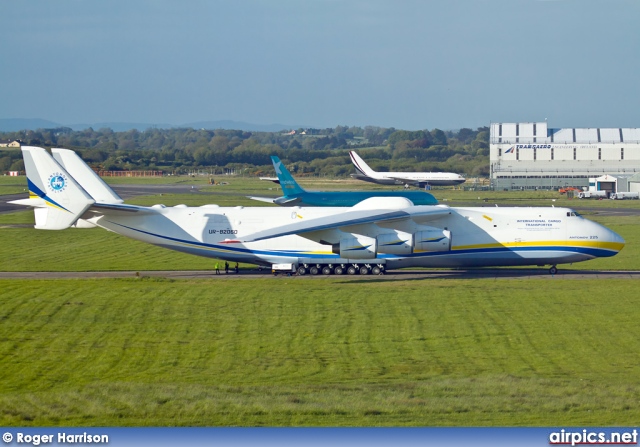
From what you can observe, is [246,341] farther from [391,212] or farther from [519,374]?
[391,212]

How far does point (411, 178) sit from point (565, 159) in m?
29.8

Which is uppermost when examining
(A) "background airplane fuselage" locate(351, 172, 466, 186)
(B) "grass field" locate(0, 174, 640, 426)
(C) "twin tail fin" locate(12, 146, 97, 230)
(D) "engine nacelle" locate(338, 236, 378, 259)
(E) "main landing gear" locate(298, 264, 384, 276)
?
(C) "twin tail fin" locate(12, 146, 97, 230)

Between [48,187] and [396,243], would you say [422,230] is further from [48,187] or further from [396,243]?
[48,187]

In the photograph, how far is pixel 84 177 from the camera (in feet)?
136

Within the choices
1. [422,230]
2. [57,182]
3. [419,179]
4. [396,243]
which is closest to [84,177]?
[57,182]

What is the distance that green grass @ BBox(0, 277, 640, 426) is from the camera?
18188mm

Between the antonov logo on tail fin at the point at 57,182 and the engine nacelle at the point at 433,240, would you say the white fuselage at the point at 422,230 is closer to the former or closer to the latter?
the engine nacelle at the point at 433,240

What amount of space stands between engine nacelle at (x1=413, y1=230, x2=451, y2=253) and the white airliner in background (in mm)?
75535

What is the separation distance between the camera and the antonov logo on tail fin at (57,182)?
37438 millimetres

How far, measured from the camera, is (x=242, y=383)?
21.7 meters

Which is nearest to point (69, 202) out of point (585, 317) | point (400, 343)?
point (400, 343)

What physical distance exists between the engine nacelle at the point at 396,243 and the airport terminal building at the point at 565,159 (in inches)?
3454

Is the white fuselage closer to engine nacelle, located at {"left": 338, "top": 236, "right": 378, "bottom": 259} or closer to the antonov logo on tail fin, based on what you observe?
engine nacelle, located at {"left": 338, "top": 236, "right": 378, "bottom": 259}

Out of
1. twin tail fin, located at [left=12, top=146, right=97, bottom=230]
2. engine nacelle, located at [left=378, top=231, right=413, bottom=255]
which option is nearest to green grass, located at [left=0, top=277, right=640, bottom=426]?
engine nacelle, located at [left=378, top=231, right=413, bottom=255]
